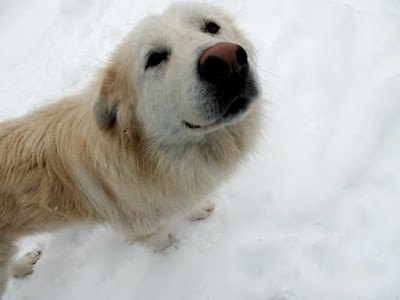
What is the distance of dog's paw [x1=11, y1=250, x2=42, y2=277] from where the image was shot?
3175mm

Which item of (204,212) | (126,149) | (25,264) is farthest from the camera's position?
(25,264)

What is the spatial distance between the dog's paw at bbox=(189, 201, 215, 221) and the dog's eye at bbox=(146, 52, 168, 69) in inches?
64.7

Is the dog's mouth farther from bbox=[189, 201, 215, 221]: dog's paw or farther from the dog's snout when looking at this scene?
bbox=[189, 201, 215, 221]: dog's paw

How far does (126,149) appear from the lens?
7.05 ft

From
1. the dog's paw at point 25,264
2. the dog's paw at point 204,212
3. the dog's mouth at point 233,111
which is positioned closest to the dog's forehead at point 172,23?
the dog's mouth at point 233,111

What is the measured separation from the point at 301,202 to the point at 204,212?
1026 millimetres

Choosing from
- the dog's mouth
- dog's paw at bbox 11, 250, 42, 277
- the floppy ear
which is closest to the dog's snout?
the dog's mouth

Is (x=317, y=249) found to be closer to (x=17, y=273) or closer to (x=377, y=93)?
(x=377, y=93)

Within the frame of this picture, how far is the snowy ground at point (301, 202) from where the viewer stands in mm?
2641

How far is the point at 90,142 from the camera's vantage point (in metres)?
2.20

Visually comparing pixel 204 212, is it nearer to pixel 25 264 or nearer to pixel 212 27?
pixel 212 27

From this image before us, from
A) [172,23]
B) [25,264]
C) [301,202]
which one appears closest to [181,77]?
[172,23]

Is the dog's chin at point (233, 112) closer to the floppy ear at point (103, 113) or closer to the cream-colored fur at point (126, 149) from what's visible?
the cream-colored fur at point (126, 149)

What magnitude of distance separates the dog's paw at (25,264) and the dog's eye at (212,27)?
10.4 ft
